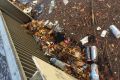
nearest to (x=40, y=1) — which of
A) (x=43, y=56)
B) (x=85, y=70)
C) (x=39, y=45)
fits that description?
(x=39, y=45)

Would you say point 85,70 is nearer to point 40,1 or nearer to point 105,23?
point 105,23

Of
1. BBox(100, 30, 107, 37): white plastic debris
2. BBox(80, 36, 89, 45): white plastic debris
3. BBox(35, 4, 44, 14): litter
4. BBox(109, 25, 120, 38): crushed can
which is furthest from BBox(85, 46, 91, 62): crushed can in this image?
BBox(35, 4, 44, 14): litter

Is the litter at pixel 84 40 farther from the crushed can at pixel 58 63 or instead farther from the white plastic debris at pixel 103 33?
the crushed can at pixel 58 63

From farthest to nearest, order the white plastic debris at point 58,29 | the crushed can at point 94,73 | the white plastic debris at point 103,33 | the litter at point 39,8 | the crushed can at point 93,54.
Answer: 1. the litter at point 39,8
2. the white plastic debris at point 58,29
3. the white plastic debris at point 103,33
4. the crushed can at point 93,54
5. the crushed can at point 94,73

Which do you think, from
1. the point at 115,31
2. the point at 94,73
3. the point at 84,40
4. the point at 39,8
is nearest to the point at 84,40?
the point at 84,40

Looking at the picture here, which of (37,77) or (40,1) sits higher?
(40,1)

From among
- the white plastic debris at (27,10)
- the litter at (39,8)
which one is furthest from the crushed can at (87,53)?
the white plastic debris at (27,10)

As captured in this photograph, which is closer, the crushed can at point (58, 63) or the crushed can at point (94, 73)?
the crushed can at point (94, 73)

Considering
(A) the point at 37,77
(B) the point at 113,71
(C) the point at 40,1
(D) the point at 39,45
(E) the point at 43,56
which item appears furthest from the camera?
(C) the point at 40,1
